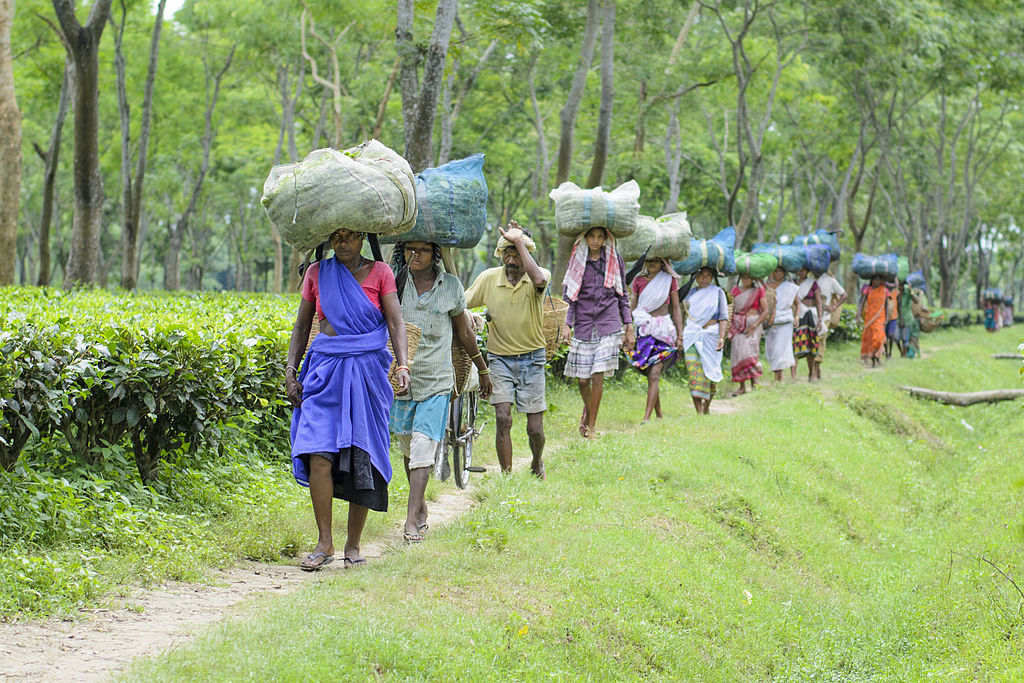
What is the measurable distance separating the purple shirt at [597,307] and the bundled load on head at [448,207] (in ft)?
10.2

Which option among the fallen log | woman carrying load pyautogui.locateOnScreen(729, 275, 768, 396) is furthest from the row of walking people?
the fallen log

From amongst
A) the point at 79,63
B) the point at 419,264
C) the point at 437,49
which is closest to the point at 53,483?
the point at 419,264

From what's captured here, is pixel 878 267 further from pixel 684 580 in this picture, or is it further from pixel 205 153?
pixel 684 580

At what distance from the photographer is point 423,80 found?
32.9ft

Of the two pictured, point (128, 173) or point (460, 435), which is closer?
point (460, 435)

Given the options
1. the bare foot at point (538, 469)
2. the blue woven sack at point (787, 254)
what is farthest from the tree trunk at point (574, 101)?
the bare foot at point (538, 469)

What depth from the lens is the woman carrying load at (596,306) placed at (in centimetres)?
930

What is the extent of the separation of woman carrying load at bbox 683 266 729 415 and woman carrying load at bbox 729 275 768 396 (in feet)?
6.59

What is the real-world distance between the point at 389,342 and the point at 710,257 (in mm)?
7310

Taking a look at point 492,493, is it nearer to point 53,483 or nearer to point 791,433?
point 53,483

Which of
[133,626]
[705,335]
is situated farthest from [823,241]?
[133,626]

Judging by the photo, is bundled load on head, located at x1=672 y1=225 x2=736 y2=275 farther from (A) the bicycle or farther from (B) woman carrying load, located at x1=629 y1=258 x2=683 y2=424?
Result: (A) the bicycle

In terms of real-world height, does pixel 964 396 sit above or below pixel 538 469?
below

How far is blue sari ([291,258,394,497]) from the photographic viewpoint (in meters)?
5.56
